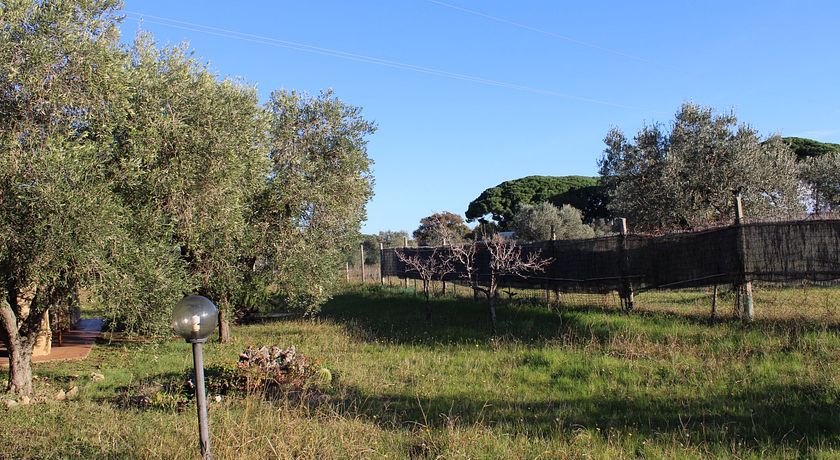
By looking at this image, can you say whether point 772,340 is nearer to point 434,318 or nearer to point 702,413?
point 702,413

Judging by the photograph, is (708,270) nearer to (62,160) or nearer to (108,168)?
(108,168)

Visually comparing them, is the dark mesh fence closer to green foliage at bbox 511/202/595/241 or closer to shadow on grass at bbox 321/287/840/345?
shadow on grass at bbox 321/287/840/345

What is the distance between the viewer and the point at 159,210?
27.5 feet

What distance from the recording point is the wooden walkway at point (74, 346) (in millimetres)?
12042

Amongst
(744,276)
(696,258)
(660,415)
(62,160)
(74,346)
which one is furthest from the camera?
(74,346)

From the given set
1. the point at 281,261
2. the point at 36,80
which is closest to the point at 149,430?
the point at 36,80

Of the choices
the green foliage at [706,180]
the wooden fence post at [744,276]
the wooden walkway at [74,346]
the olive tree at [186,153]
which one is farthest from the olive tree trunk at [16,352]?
the green foliage at [706,180]

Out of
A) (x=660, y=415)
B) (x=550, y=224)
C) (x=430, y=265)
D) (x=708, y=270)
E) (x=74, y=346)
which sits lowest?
(x=660, y=415)

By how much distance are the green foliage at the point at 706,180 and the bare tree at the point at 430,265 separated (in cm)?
544

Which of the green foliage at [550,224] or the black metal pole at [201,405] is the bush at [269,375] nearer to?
the black metal pole at [201,405]

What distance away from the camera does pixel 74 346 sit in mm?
13859

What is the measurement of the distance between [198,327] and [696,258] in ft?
→ 31.3

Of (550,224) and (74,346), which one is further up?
(550,224)

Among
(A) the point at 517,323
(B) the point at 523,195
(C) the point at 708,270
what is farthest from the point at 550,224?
(B) the point at 523,195
